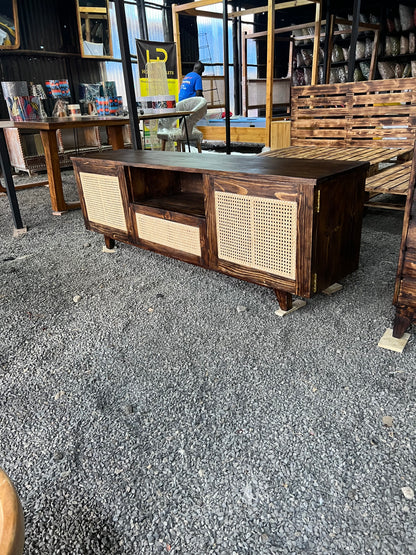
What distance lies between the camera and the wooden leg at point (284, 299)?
1.99m

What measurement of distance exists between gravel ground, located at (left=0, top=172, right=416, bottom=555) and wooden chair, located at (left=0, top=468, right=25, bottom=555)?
0.62 metres

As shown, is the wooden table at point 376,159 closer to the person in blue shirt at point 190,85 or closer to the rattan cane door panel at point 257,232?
the rattan cane door panel at point 257,232

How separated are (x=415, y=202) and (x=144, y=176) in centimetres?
168

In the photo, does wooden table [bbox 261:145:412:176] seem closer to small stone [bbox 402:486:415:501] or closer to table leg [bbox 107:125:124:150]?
table leg [bbox 107:125:124:150]

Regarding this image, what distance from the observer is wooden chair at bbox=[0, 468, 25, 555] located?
445 mm

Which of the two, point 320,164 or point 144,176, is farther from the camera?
point 144,176

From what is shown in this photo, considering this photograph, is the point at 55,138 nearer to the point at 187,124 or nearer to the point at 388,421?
the point at 187,124

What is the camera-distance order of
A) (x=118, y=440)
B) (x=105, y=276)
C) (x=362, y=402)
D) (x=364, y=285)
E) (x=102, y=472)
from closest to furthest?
1. (x=102, y=472)
2. (x=118, y=440)
3. (x=362, y=402)
4. (x=364, y=285)
5. (x=105, y=276)

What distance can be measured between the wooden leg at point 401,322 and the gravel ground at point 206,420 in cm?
8

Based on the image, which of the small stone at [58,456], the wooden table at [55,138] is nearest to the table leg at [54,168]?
the wooden table at [55,138]

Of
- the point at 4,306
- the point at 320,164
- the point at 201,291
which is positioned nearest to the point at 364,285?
the point at 320,164

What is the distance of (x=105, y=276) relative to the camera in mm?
2607

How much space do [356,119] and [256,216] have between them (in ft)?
8.24

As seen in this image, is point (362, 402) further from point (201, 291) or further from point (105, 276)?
point (105, 276)
